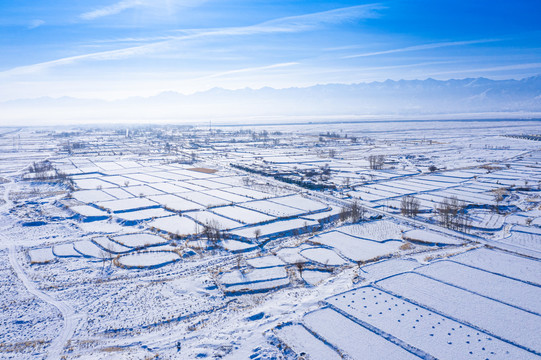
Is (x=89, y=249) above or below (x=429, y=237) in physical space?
above

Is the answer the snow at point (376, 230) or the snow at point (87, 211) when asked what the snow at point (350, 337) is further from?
the snow at point (87, 211)

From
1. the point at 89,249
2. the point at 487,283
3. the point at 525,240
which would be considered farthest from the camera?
the point at 525,240

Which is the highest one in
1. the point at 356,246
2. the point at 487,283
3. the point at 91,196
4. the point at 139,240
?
the point at 91,196

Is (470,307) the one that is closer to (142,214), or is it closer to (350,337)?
(350,337)

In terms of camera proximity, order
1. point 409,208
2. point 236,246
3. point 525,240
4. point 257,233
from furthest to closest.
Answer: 1. point 409,208
2. point 257,233
3. point 525,240
4. point 236,246

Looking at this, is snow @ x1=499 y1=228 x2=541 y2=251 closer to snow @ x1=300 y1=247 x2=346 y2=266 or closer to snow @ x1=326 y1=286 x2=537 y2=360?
snow @ x1=300 y1=247 x2=346 y2=266

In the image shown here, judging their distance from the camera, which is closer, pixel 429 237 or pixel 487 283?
pixel 487 283

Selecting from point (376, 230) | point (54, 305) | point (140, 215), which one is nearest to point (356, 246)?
point (376, 230)
